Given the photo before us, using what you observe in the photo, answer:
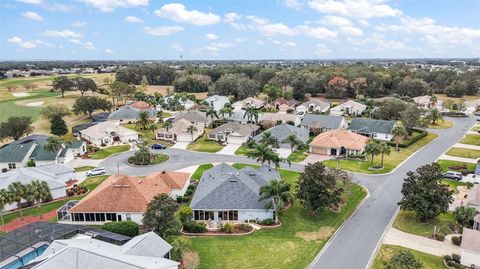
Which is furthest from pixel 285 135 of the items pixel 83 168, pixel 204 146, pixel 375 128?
pixel 83 168

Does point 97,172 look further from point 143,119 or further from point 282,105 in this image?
point 282,105

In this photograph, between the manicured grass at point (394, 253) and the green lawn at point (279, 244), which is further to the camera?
the green lawn at point (279, 244)

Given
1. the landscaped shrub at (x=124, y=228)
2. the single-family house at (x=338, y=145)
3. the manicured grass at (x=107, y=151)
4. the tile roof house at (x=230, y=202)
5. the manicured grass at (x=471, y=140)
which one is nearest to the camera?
the landscaped shrub at (x=124, y=228)

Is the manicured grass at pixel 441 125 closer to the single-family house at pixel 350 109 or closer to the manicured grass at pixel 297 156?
the single-family house at pixel 350 109

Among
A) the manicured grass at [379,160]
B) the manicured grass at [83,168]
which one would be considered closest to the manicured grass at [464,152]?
the manicured grass at [379,160]

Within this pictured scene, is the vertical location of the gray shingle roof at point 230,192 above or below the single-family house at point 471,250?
above

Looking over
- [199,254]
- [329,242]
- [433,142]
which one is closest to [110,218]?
[199,254]

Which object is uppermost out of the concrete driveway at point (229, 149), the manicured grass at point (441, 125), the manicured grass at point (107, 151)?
the manicured grass at point (441, 125)
